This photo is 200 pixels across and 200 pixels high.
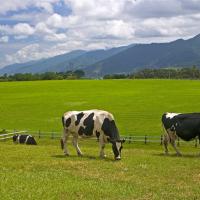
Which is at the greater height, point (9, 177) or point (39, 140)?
point (9, 177)

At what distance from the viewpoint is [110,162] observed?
19.2 meters

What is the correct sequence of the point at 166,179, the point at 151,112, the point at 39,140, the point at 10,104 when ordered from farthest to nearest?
the point at 10,104, the point at 151,112, the point at 39,140, the point at 166,179

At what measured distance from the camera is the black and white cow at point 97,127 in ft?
69.2

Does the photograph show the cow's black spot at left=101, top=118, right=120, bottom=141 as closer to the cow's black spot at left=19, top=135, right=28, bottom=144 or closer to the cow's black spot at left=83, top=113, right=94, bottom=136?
the cow's black spot at left=83, top=113, right=94, bottom=136

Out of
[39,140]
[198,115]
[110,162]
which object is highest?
[198,115]

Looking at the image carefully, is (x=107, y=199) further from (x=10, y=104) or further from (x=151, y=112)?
(x=10, y=104)

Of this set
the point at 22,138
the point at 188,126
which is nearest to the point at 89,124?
the point at 188,126

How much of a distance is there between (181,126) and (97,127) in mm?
5480

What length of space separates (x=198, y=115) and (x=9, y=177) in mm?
12856

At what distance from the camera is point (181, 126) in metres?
23.8

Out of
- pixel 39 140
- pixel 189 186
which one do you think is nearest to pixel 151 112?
pixel 39 140

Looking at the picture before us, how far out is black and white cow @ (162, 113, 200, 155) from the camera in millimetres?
23375

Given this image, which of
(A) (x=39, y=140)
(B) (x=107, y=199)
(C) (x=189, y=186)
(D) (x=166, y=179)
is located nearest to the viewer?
(B) (x=107, y=199)

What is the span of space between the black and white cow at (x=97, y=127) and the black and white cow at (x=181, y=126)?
4.31 m
